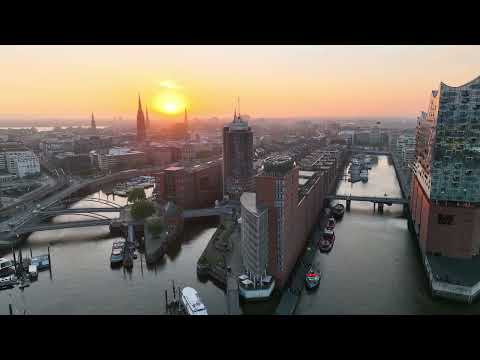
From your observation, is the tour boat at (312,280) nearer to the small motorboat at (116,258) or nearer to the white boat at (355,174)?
the small motorboat at (116,258)

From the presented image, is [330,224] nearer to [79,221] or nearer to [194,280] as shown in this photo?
[194,280]

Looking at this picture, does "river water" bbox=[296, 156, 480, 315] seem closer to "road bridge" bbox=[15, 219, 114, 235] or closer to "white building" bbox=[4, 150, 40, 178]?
"road bridge" bbox=[15, 219, 114, 235]

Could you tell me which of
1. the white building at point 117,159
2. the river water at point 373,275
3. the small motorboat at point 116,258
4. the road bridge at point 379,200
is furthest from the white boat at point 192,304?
the white building at point 117,159

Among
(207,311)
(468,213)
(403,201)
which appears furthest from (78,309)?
(403,201)

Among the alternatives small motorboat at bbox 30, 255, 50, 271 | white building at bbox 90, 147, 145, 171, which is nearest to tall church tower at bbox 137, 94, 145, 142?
white building at bbox 90, 147, 145, 171

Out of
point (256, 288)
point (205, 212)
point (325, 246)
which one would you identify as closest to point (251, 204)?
point (256, 288)
